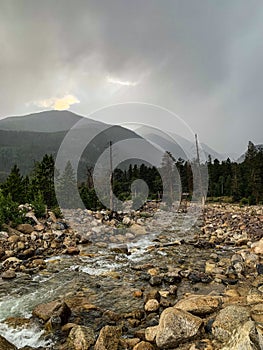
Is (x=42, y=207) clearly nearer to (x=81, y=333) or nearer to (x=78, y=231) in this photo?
(x=78, y=231)

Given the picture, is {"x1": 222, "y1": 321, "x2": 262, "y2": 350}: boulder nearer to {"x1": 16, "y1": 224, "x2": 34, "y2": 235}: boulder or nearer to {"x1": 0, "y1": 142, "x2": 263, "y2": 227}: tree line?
{"x1": 16, "y1": 224, "x2": 34, "y2": 235}: boulder

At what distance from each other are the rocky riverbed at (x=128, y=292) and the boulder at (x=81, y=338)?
2 cm

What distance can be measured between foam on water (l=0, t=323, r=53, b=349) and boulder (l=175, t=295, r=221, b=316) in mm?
3017

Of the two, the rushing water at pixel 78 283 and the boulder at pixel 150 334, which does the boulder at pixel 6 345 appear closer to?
the rushing water at pixel 78 283

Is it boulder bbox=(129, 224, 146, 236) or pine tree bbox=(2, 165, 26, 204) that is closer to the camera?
boulder bbox=(129, 224, 146, 236)

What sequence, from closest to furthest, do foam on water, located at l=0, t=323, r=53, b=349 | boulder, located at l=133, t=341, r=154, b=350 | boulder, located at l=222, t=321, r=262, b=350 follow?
1. boulder, located at l=222, t=321, r=262, b=350
2. boulder, located at l=133, t=341, r=154, b=350
3. foam on water, located at l=0, t=323, r=53, b=349

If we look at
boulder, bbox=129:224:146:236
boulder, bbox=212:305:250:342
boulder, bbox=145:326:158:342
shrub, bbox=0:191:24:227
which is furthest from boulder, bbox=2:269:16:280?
boulder, bbox=129:224:146:236

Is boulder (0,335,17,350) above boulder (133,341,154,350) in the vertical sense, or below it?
below

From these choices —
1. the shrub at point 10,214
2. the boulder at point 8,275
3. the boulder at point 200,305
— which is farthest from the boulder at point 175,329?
the shrub at point 10,214

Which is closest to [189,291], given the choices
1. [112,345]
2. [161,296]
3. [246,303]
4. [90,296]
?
[161,296]

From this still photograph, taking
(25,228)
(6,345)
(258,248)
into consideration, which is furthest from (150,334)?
(25,228)

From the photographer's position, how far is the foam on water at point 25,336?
5.21 meters

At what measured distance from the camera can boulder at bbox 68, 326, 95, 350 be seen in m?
4.94

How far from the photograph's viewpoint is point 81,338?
5.06m
